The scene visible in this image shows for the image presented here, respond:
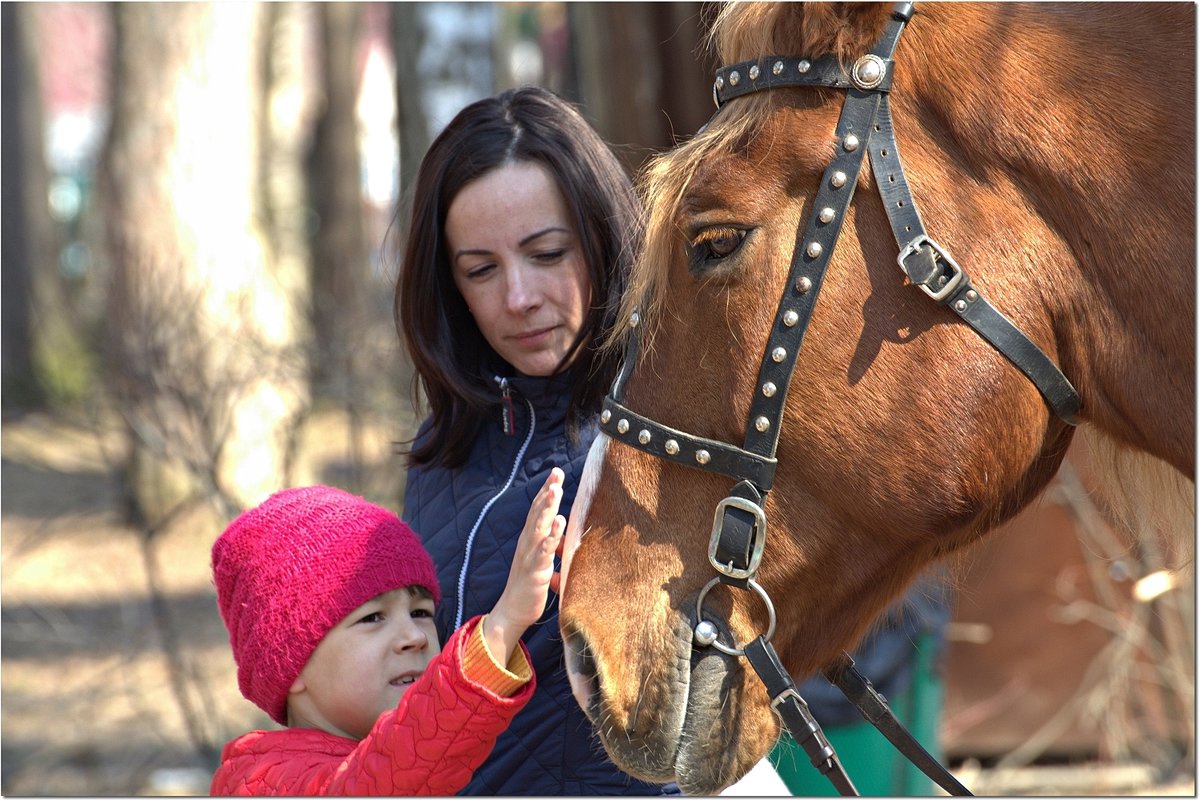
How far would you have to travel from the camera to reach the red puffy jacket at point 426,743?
182 cm

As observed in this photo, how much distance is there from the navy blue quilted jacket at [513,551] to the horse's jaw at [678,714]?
278 millimetres

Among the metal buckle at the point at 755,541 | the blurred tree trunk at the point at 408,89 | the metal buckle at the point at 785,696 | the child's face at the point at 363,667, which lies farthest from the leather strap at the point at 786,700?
the blurred tree trunk at the point at 408,89

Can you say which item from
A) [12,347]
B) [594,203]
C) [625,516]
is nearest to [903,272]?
[625,516]

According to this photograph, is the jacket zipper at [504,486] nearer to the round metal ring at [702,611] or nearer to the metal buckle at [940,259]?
the round metal ring at [702,611]

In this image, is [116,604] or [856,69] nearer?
[856,69]

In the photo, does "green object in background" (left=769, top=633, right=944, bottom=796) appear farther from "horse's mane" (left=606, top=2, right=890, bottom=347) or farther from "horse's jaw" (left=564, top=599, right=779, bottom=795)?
"horse's mane" (left=606, top=2, right=890, bottom=347)

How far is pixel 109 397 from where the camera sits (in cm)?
479

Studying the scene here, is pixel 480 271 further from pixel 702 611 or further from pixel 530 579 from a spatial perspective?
pixel 702 611

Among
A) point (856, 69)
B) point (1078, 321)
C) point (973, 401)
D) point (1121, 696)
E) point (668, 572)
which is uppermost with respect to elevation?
point (856, 69)

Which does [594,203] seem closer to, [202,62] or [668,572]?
[668,572]

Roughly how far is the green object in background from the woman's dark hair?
5.44 ft

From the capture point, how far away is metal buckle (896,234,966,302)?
1724 mm

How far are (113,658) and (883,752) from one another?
3814mm

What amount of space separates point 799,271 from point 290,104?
14195mm
